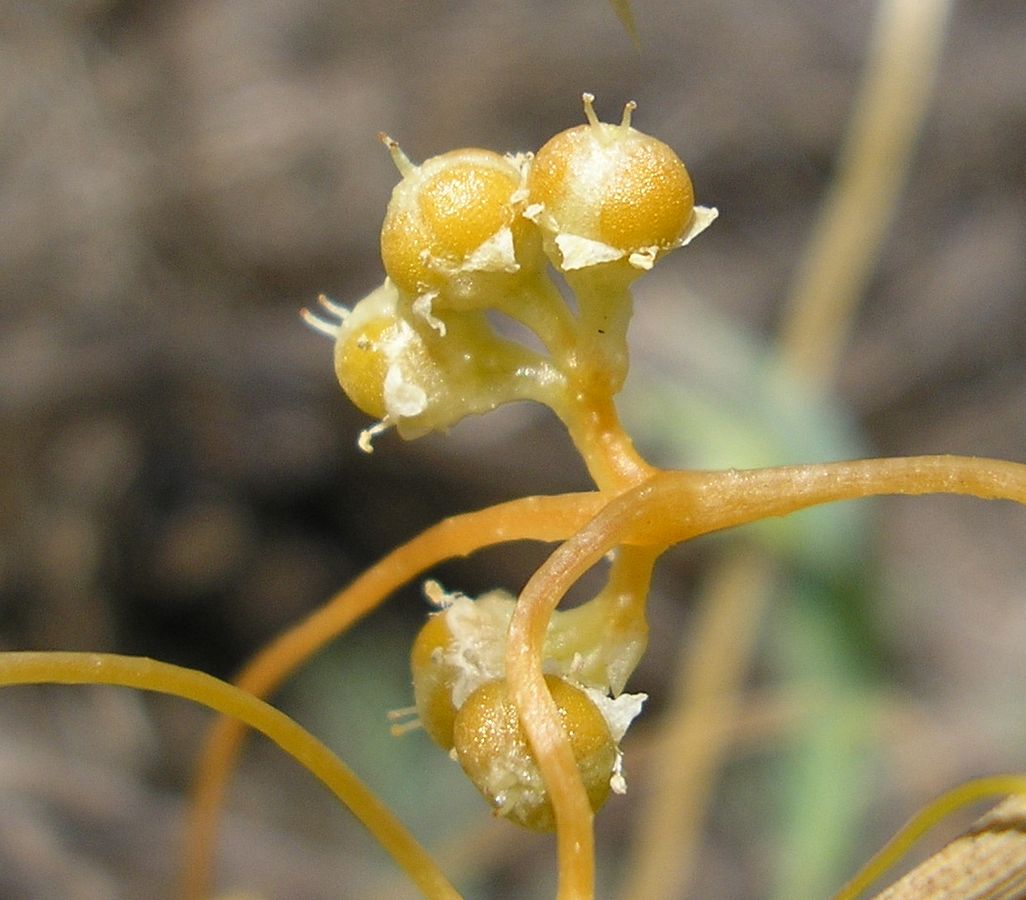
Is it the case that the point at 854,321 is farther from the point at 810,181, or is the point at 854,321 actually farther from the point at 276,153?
the point at 276,153

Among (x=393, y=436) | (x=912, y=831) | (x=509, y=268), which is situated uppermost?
(x=393, y=436)

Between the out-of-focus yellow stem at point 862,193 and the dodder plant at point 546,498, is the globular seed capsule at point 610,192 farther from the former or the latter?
the out-of-focus yellow stem at point 862,193

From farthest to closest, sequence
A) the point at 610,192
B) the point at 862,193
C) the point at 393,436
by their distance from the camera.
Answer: the point at 393,436
the point at 862,193
the point at 610,192

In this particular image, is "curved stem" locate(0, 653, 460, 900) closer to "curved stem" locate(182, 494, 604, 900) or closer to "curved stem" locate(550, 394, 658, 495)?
"curved stem" locate(182, 494, 604, 900)

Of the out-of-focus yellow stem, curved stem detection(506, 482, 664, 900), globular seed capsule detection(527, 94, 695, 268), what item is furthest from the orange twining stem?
the out-of-focus yellow stem

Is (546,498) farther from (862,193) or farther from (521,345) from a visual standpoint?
(862,193)

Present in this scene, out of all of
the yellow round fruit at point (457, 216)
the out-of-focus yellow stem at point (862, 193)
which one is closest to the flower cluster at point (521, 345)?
Result: the yellow round fruit at point (457, 216)

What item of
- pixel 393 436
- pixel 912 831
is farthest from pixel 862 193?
pixel 912 831
